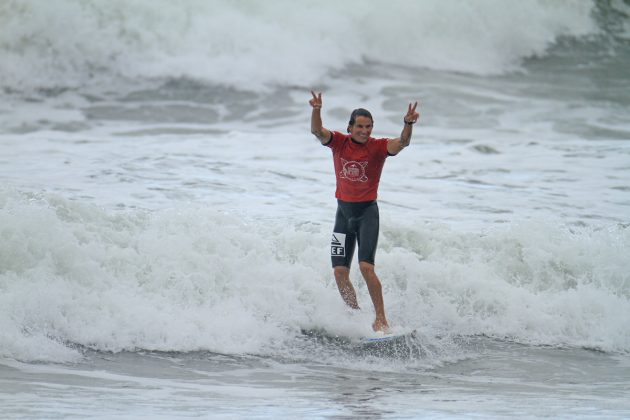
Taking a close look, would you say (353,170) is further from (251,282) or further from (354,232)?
(251,282)

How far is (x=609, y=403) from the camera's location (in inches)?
206

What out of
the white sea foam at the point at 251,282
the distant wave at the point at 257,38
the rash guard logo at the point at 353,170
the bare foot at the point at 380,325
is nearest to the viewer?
the white sea foam at the point at 251,282

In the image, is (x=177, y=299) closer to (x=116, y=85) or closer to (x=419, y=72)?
(x=116, y=85)

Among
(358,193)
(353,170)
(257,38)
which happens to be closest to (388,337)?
(358,193)

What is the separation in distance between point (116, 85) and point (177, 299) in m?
12.4

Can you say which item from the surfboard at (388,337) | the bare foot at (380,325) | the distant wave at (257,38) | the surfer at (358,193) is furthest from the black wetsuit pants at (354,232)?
the distant wave at (257,38)

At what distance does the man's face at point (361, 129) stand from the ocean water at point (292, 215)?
1.35 metres

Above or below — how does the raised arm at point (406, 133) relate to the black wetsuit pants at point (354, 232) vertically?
above

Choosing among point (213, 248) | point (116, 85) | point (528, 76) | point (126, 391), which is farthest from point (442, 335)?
point (528, 76)

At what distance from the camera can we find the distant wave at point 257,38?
19.0m

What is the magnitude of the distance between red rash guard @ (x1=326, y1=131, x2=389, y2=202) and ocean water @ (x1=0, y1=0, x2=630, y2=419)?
959 mm

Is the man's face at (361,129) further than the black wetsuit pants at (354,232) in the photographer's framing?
No

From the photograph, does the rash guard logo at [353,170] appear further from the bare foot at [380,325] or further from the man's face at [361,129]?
the bare foot at [380,325]

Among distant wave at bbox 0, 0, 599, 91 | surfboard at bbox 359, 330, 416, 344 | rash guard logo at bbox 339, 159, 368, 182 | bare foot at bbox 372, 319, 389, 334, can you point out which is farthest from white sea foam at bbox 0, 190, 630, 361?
distant wave at bbox 0, 0, 599, 91
